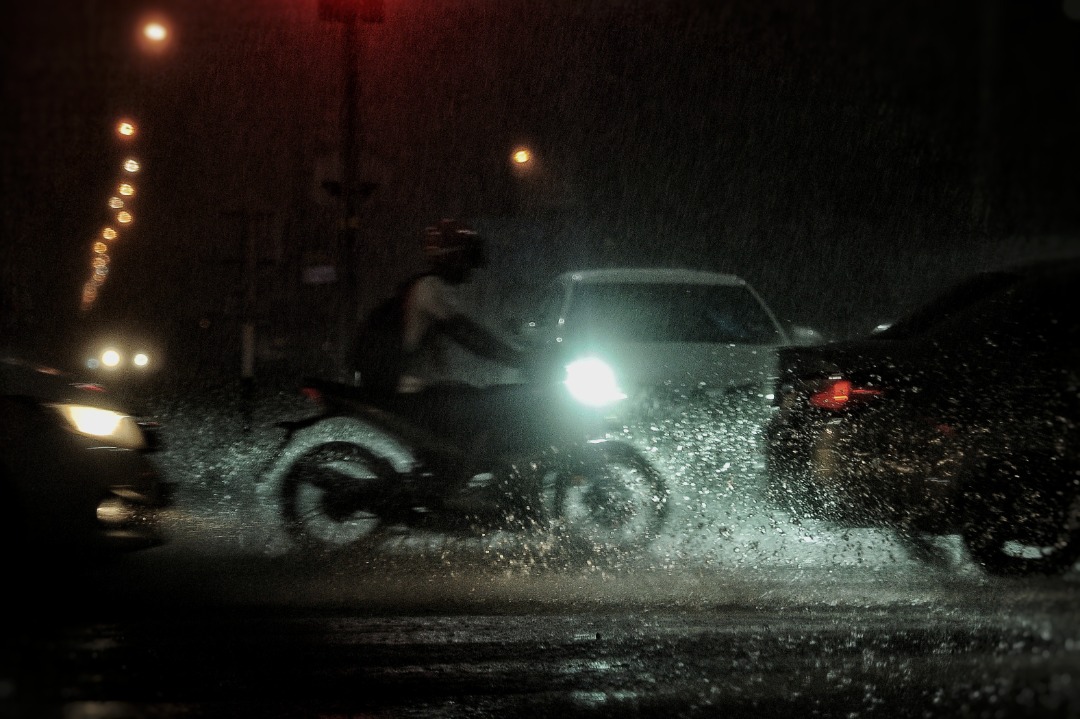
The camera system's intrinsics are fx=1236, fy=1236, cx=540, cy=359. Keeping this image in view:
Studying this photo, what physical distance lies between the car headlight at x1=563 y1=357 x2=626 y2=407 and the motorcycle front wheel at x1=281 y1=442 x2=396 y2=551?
1.18m

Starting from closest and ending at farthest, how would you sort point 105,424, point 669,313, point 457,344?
point 105,424, point 457,344, point 669,313

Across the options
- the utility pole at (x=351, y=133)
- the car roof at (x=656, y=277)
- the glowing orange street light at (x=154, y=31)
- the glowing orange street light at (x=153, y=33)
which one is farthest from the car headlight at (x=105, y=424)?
the car roof at (x=656, y=277)

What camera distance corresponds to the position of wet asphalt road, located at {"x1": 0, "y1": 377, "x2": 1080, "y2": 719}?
166 inches

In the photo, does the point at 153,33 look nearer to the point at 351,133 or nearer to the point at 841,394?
the point at 351,133

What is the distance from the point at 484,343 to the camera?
6.34m

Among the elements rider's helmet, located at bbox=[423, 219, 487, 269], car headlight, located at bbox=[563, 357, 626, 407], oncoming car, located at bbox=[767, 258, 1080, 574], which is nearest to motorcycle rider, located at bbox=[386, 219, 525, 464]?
rider's helmet, located at bbox=[423, 219, 487, 269]

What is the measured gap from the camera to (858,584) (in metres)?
6.14

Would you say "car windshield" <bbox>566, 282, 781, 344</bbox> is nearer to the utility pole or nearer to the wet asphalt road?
the wet asphalt road

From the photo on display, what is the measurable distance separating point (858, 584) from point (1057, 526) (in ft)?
3.24

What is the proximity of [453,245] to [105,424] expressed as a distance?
192 centimetres

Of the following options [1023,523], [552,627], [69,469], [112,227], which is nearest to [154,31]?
[69,469]

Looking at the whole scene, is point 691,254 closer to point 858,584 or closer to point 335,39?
point 335,39

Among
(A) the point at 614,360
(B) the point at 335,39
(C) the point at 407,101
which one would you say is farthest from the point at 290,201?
(A) the point at 614,360

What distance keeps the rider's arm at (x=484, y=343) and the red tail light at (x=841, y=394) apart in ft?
5.20
